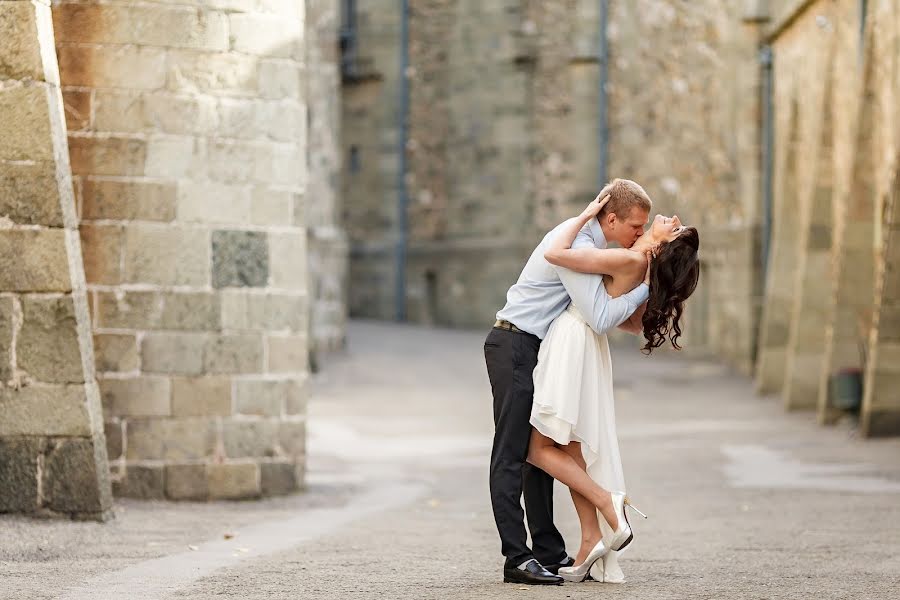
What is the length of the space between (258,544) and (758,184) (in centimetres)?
1702

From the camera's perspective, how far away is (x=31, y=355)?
889cm

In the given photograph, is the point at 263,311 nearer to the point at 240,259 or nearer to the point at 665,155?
the point at 240,259

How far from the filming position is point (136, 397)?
36.2 feet

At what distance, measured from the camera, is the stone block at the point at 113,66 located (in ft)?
35.4

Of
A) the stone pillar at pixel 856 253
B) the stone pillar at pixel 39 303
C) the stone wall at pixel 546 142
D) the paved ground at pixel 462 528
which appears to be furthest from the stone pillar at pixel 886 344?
the stone wall at pixel 546 142

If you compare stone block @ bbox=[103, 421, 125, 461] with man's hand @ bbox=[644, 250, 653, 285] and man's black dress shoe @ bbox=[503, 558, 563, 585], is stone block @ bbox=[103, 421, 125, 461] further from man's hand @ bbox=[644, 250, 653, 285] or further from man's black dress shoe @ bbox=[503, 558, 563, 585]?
man's hand @ bbox=[644, 250, 653, 285]

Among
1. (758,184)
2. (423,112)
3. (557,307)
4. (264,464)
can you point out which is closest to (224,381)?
(264,464)

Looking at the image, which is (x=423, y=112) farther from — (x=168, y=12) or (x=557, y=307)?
(x=557, y=307)

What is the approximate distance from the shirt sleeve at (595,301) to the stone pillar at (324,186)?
1809 cm

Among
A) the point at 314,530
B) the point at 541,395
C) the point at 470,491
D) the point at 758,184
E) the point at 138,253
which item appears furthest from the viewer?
the point at 758,184

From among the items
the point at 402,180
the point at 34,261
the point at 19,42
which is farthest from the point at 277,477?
the point at 402,180

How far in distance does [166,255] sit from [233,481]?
4.94ft

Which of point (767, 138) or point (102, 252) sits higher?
point (767, 138)

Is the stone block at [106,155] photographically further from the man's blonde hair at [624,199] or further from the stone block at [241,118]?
the man's blonde hair at [624,199]
